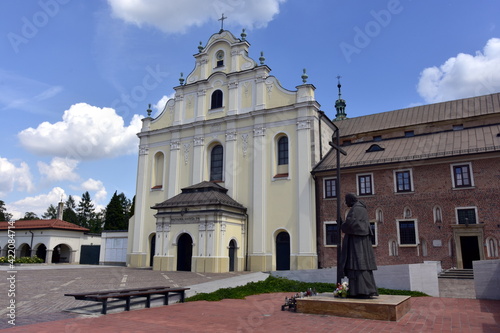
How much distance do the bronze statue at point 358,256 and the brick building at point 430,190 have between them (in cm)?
1410

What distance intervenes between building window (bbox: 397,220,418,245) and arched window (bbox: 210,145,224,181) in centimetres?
1387

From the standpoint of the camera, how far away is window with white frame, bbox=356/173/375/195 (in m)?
25.2

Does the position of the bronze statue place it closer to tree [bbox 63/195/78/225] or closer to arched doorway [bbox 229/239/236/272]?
arched doorway [bbox 229/239/236/272]

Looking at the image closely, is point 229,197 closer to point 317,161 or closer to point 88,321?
point 317,161

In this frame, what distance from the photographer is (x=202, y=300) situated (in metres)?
12.8

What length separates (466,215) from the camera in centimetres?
2186

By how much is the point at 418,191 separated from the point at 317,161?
700cm

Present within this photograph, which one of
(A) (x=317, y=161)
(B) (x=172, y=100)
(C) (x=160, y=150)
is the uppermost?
(B) (x=172, y=100)

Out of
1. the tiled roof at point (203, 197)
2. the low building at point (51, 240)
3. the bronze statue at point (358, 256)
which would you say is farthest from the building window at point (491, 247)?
the low building at point (51, 240)

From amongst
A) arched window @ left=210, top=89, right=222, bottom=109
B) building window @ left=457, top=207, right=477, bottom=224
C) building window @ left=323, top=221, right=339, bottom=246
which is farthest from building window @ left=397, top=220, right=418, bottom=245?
arched window @ left=210, top=89, right=222, bottom=109

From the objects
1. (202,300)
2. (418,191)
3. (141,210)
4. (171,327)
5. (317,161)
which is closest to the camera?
(171,327)

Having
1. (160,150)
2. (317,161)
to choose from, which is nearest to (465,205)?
(317,161)

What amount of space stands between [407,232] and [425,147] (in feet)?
18.2

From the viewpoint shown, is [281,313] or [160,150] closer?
[281,313]
